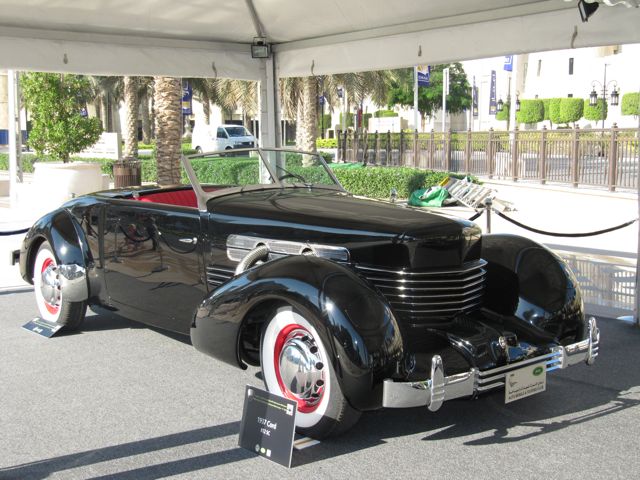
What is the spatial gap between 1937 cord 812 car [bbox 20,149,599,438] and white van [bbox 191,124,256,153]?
113ft

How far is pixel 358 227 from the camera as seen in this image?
4.49 meters

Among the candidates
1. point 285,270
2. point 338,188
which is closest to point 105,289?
point 338,188

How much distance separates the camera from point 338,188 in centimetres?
592

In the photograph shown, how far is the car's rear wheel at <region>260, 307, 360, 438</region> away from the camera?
389 centimetres

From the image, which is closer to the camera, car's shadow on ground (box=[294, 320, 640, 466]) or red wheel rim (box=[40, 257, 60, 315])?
car's shadow on ground (box=[294, 320, 640, 466])

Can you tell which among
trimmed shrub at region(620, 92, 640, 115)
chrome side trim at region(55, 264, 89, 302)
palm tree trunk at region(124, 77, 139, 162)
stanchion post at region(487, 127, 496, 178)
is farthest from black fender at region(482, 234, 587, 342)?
trimmed shrub at region(620, 92, 640, 115)

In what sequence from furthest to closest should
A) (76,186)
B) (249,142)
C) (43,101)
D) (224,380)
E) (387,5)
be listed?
1. (249,142)
2. (43,101)
3. (76,186)
4. (387,5)
5. (224,380)

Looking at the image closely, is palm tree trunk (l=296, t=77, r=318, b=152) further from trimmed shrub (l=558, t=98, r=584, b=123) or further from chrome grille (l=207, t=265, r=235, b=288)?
trimmed shrub (l=558, t=98, r=584, b=123)

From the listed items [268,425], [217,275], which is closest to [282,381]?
[268,425]

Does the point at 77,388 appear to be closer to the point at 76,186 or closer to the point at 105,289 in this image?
the point at 105,289

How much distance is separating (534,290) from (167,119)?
12.7 m

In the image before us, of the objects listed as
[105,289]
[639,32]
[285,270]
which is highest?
[639,32]

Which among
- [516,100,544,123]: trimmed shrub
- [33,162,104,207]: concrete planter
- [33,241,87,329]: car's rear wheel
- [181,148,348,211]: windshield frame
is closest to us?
[181,148,348,211]: windshield frame

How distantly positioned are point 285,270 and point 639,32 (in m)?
3.82
